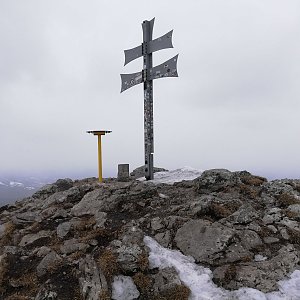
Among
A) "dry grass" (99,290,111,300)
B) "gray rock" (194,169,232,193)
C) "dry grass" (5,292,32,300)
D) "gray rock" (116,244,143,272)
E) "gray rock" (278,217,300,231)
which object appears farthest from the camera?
"gray rock" (194,169,232,193)

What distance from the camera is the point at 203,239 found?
424 inches

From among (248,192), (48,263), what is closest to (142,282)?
(48,263)

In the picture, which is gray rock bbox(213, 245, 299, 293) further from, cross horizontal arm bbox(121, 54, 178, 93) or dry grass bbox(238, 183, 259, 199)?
cross horizontal arm bbox(121, 54, 178, 93)

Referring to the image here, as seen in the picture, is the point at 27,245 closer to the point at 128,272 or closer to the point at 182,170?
the point at 128,272

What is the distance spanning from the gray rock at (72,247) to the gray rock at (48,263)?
1.45 ft

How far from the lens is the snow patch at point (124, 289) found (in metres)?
8.71

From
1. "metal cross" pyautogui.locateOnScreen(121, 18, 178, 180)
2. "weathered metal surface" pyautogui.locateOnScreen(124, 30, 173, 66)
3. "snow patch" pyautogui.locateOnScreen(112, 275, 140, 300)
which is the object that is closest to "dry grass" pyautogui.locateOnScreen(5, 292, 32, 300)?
"snow patch" pyautogui.locateOnScreen(112, 275, 140, 300)

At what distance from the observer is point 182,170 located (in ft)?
68.0

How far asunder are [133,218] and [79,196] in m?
4.13

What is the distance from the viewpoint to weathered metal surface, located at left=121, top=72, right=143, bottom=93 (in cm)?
1928

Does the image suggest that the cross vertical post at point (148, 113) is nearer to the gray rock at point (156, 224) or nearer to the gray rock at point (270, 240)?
the gray rock at point (156, 224)

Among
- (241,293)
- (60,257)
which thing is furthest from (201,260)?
(60,257)

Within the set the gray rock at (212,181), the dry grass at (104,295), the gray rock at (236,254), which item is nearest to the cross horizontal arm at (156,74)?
the gray rock at (212,181)

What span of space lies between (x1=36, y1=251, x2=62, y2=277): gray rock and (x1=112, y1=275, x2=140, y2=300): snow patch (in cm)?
217
